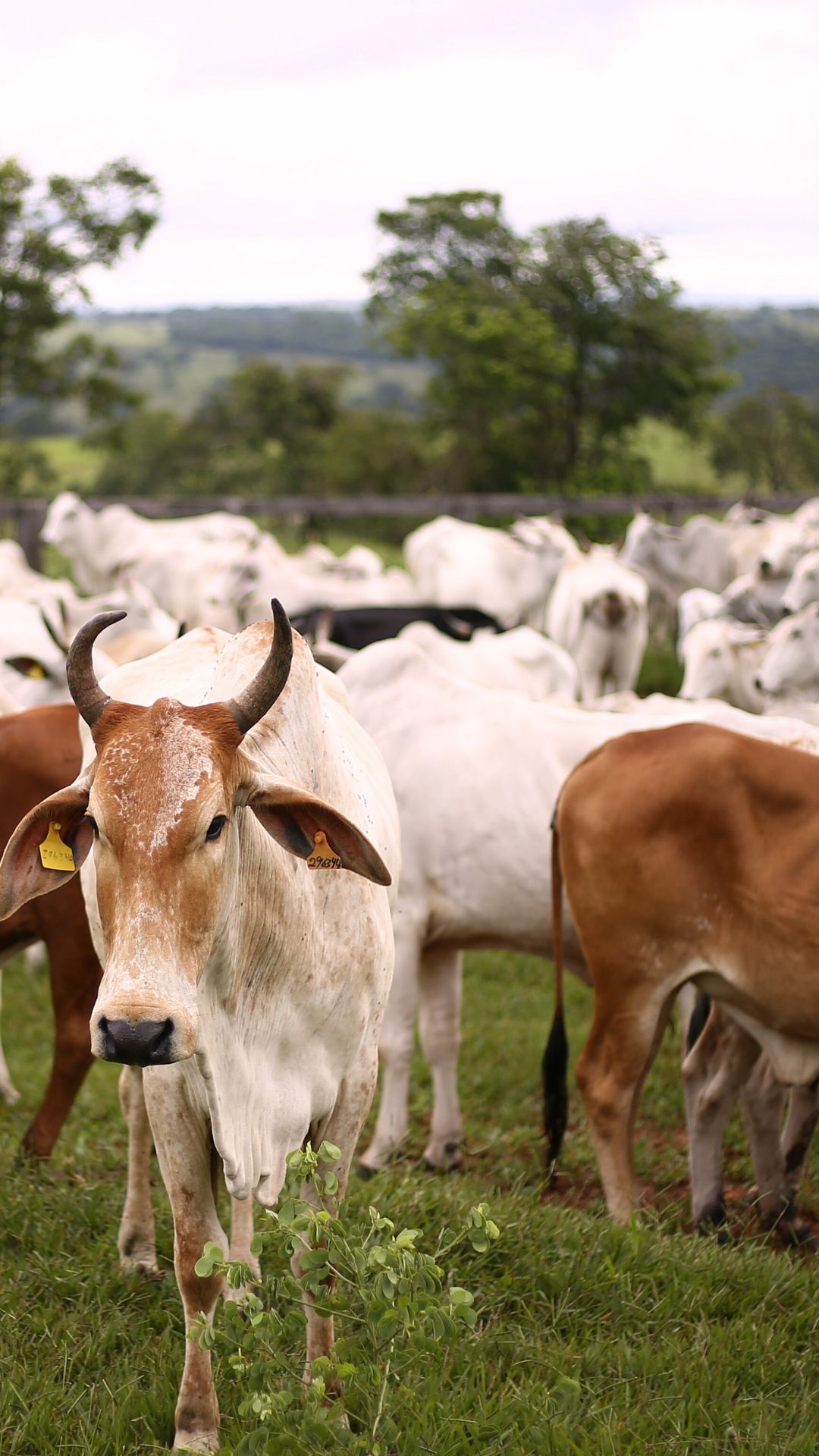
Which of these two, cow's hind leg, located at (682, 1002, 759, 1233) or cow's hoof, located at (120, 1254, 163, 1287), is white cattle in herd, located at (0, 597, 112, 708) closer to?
cow's hoof, located at (120, 1254, 163, 1287)

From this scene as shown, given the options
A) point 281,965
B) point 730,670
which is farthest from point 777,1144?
point 730,670

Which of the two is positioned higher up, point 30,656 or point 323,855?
point 323,855

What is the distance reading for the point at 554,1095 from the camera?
186 inches

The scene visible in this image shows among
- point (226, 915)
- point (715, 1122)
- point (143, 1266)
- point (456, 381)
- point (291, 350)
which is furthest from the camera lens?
point (291, 350)

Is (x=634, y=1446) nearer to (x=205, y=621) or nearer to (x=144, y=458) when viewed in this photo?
(x=205, y=621)

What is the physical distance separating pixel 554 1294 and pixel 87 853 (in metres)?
1.70

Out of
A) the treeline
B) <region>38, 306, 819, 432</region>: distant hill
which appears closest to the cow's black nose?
the treeline

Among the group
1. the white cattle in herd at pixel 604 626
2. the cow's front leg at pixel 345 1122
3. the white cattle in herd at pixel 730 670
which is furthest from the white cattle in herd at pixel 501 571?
the cow's front leg at pixel 345 1122

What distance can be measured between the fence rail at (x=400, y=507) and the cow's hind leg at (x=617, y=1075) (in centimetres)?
1167

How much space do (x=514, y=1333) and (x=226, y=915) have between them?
54.1 inches

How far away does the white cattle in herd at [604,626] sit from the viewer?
1138 cm

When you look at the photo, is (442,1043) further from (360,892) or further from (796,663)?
(796,663)

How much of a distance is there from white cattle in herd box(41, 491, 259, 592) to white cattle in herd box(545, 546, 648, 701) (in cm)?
381

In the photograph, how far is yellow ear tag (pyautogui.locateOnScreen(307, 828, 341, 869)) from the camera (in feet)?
9.46
